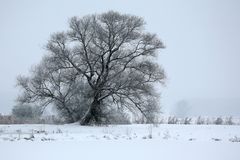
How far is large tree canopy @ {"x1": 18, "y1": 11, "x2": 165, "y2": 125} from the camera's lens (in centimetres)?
3186

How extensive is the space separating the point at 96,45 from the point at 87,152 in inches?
814

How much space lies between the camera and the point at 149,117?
31812mm

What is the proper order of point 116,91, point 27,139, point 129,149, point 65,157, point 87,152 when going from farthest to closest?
point 116,91, point 27,139, point 129,149, point 87,152, point 65,157

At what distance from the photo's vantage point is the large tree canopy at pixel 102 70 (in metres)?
31.9

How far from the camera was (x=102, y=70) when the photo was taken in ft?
106

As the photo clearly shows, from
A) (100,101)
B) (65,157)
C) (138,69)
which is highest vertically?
(138,69)

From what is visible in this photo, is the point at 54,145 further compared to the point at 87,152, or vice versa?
the point at 54,145

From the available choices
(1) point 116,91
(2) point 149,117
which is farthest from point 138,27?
(2) point 149,117

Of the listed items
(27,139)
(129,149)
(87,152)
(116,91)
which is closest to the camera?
(87,152)

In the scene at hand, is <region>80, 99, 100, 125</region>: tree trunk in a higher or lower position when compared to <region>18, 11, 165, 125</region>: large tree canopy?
lower

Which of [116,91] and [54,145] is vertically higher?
[116,91]

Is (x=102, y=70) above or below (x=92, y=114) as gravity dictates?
above

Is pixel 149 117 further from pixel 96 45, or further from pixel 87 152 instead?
pixel 87 152

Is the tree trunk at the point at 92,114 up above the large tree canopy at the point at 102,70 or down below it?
below
